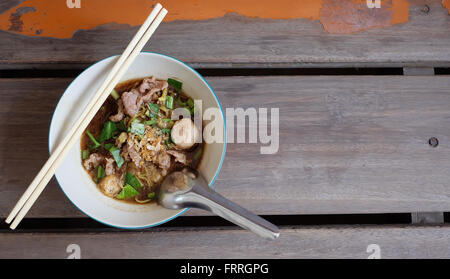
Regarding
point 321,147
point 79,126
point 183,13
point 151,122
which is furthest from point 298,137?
point 79,126

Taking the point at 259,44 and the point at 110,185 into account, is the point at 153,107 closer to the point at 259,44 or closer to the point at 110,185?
the point at 110,185

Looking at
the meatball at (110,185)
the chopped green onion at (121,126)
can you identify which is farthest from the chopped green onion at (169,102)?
the meatball at (110,185)

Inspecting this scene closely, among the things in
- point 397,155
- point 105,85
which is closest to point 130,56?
point 105,85

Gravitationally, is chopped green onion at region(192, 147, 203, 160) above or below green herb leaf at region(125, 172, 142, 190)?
above

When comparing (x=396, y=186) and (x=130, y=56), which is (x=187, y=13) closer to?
(x=130, y=56)

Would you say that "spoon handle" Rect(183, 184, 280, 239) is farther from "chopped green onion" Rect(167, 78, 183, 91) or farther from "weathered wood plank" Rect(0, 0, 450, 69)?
"weathered wood plank" Rect(0, 0, 450, 69)
